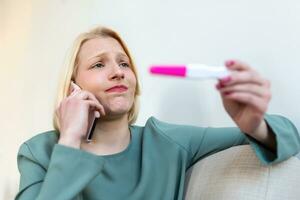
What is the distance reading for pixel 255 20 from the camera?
3.53ft

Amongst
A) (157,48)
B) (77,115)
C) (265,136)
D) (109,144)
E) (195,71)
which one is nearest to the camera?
(195,71)

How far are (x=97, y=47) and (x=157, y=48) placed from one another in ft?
0.87

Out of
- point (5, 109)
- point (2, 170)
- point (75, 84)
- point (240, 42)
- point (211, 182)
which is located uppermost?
point (240, 42)

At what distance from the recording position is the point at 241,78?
0.68 meters

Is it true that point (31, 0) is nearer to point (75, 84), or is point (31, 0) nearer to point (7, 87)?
point (7, 87)

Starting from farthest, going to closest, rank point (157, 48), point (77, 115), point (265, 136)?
point (157, 48) < point (77, 115) < point (265, 136)

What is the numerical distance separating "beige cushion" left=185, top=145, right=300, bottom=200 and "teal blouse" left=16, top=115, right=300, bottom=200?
86mm

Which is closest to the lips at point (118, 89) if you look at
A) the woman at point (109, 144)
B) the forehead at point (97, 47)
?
the woman at point (109, 144)

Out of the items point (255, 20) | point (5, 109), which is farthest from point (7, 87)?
point (255, 20)

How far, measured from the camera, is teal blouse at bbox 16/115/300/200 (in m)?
0.92

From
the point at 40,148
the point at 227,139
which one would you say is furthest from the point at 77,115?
the point at 227,139

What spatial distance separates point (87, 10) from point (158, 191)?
84cm

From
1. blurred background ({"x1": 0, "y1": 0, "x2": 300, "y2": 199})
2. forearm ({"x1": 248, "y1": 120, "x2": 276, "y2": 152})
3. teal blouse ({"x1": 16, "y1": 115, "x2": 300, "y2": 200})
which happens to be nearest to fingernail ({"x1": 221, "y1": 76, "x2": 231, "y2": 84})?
forearm ({"x1": 248, "y1": 120, "x2": 276, "y2": 152})

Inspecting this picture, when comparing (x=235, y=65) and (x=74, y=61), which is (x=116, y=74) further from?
(x=235, y=65)
